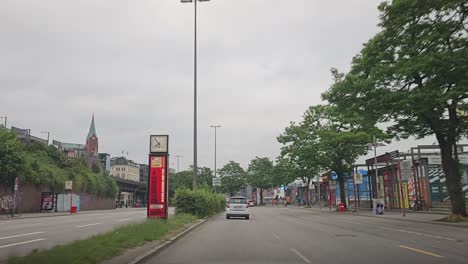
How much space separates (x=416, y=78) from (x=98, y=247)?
19410 millimetres

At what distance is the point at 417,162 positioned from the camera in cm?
3794

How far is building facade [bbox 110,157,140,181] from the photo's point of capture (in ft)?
560

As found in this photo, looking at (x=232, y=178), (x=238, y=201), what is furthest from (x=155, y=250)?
(x=232, y=178)

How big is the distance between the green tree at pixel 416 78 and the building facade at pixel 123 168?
149355mm

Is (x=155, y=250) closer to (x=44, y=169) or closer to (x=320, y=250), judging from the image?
(x=320, y=250)

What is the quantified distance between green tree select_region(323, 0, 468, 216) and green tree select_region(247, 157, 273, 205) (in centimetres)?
8195

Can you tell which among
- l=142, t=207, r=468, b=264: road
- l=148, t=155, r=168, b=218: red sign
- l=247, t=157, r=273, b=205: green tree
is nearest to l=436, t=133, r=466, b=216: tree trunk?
l=142, t=207, r=468, b=264: road

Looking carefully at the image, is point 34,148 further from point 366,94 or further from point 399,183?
point 366,94

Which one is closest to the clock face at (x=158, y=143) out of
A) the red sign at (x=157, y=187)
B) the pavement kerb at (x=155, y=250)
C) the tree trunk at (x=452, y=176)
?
the red sign at (x=157, y=187)

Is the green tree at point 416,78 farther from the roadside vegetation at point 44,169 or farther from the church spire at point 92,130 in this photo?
the church spire at point 92,130

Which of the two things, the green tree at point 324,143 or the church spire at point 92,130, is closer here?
the green tree at point 324,143

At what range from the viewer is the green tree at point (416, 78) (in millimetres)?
21500

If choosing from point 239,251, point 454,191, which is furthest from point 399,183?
point 239,251

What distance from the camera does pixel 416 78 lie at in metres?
24.6
